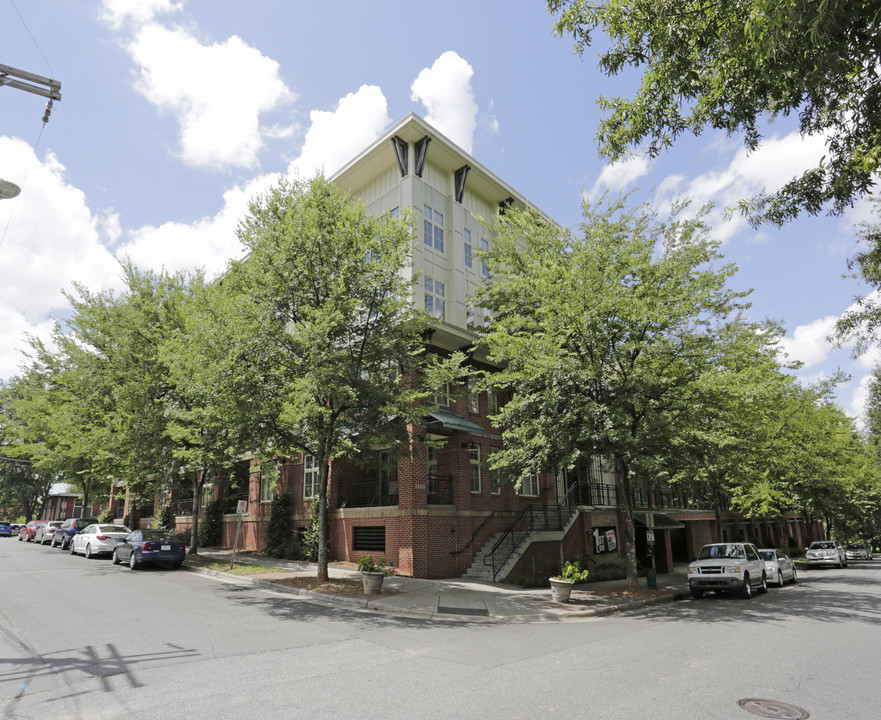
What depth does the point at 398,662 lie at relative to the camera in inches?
293

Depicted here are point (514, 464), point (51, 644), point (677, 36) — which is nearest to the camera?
point (677, 36)

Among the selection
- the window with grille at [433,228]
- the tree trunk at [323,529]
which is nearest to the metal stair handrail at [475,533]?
the tree trunk at [323,529]

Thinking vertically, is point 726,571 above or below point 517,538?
below

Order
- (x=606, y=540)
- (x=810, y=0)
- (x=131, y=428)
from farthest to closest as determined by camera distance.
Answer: (x=606, y=540)
(x=131, y=428)
(x=810, y=0)

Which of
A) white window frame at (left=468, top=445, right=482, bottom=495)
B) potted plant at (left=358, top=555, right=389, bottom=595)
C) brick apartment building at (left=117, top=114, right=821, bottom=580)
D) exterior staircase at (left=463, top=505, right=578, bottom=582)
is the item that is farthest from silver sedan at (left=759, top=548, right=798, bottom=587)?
potted plant at (left=358, top=555, right=389, bottom=595)

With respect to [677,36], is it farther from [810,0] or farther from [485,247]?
[485,247]

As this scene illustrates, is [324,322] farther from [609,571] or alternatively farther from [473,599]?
[609,571]

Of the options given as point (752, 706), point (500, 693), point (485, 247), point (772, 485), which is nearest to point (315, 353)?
point (500, 693)

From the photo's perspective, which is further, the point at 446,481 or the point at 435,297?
the point at 435,297

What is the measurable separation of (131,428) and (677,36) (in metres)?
22.1

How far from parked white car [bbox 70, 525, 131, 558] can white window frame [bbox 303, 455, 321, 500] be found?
311 inches

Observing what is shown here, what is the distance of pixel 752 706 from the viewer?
18.9ft

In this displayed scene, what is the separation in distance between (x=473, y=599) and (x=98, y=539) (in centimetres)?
1834

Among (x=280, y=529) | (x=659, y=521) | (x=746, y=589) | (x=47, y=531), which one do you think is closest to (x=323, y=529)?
(x=280, y=529)
